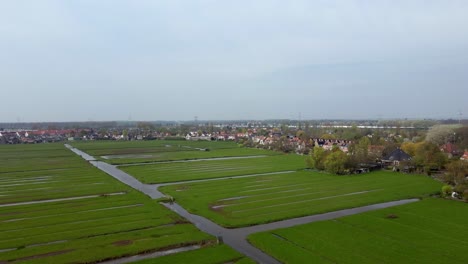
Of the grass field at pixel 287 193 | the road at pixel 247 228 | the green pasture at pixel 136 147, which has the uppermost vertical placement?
the green pasture at pixel 136 147

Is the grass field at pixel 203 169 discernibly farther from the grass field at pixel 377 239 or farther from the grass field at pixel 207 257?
the grass field at pixel 207 257

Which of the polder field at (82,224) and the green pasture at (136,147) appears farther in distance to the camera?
the green pasture at (136,147)

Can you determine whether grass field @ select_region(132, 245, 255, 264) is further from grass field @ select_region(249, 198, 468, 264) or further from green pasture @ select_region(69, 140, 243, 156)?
green pasture @ select_region(69, 140, 243, 156)

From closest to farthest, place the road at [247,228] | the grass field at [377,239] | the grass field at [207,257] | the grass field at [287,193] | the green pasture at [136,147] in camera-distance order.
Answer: the grass field at [207,257]
the grass field at [377,239]
the road at [247,228]
the grass field at [287,193]
the green pasture at [136,147]

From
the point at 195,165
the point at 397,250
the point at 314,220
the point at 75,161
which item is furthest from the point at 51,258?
the point at 75,161

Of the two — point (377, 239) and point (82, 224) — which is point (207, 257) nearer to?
point (377, 239)

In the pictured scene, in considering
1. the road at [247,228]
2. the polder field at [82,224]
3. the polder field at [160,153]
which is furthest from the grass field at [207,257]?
the polder field at [160,153]

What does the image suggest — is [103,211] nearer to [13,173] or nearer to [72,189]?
[72,189]

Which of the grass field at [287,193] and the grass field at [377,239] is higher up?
the grass field at [287,193]
